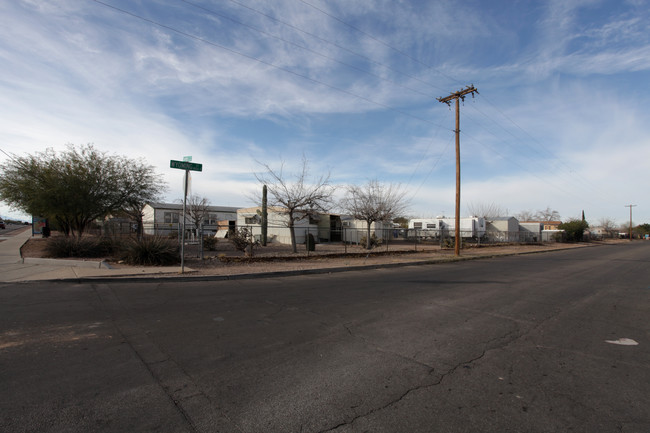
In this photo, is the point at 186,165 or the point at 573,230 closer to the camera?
the point at 186,165

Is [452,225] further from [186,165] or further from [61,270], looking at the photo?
[61,270]

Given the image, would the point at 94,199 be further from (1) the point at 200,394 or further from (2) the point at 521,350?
(2) the point at 521,350

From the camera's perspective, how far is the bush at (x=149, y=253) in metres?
12.7

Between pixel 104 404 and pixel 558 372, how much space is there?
15.9 feet

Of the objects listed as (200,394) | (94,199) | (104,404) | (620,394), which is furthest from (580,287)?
(94,199)

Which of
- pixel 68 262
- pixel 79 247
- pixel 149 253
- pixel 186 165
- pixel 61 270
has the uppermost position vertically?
pixel 186 165

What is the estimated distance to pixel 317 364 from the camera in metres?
4.17

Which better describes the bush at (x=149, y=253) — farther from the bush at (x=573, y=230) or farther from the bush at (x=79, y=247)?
the bush at (x=573, y=230)

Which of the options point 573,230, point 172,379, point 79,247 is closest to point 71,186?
point 79,247

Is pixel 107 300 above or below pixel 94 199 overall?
below

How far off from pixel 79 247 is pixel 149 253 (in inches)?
132

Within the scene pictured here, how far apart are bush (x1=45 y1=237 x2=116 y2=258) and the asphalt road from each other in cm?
620

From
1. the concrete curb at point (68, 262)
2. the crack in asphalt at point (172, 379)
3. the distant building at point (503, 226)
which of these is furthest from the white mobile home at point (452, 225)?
the crack in asphalt at point (172, 379)

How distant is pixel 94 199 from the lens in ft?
61.7
